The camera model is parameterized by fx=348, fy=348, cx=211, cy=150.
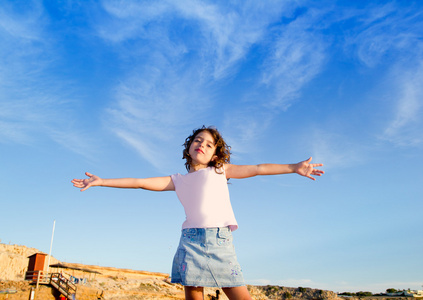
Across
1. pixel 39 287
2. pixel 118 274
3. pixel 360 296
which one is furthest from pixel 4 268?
pixel 360 296

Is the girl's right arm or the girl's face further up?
the girl's face

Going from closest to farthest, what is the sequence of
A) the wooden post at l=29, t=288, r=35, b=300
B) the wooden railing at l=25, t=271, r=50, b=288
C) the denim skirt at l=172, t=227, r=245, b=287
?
the denim skirt at l=172, t=227, r=245, b=287 → the wooden post at l=29, t=288, r=35, b=300 → the wooden railing at l=25, t=271, r=50, b=288

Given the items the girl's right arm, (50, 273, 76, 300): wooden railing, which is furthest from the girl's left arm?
(50, 273, 76, 300): wooden railing

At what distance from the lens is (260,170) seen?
13.0ft

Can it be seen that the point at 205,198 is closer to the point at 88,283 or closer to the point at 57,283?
the point at 57,283

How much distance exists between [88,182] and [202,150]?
4.39 ft

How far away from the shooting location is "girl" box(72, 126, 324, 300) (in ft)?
11.1

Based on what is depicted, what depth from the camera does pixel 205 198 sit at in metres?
3.78

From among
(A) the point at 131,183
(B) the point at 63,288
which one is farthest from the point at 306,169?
(B) the point at 63,288

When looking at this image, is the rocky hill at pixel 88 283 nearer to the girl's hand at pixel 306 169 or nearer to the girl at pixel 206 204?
the girl at pixel 206 204

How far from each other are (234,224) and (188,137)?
1.36m

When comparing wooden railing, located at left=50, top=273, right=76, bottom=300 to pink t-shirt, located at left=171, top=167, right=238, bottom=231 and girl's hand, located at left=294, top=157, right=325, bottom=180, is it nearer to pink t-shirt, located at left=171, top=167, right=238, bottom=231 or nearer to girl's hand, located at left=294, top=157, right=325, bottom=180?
pink t-shirt, located at left=171, top=167, right=238, bottom=231

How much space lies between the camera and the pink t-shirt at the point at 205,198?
3637mm

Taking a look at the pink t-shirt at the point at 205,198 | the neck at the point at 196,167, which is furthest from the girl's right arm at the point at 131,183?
the neck at the point at 196,167
